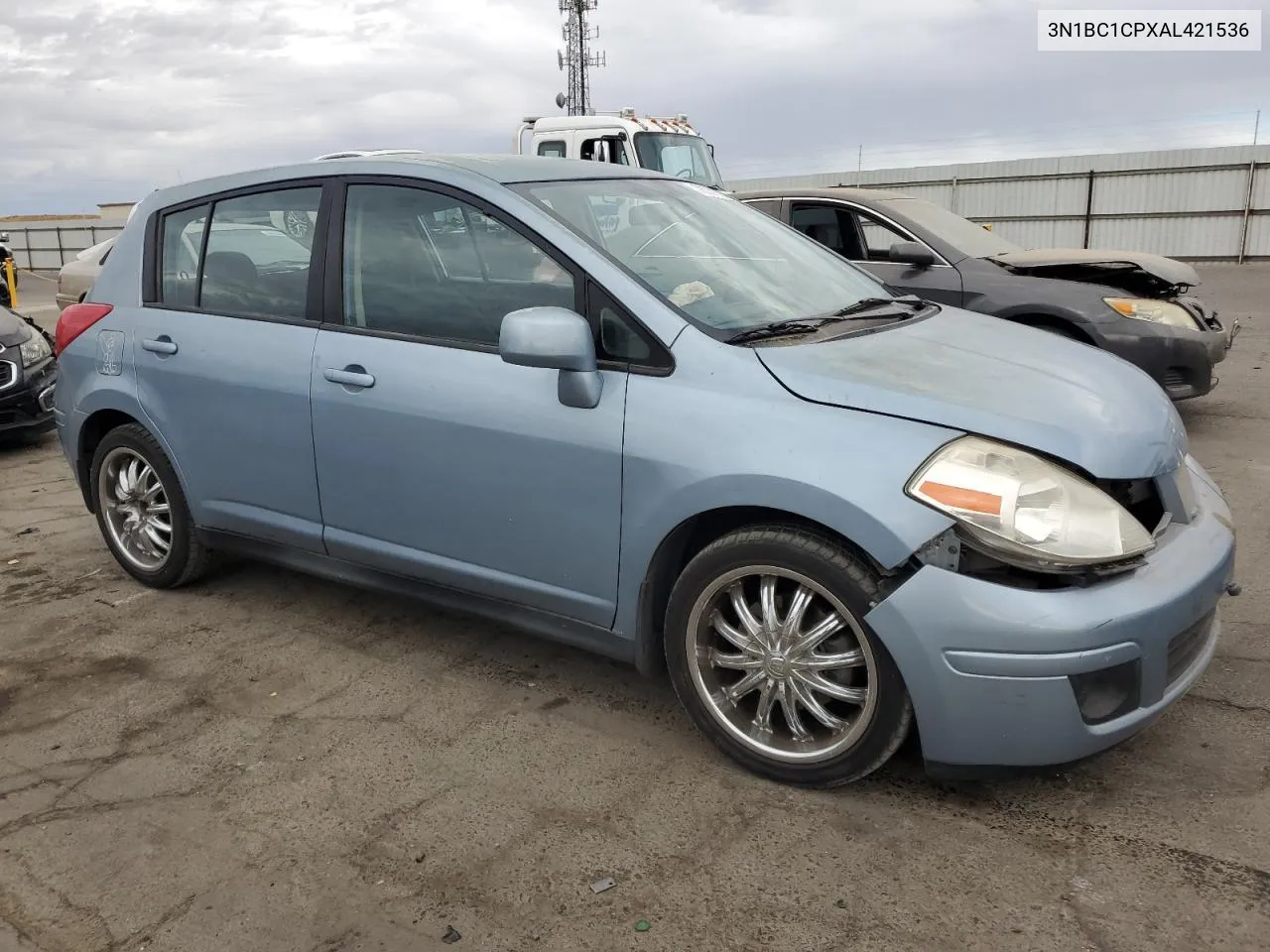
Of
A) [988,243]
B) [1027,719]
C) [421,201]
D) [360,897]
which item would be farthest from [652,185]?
[988,243]

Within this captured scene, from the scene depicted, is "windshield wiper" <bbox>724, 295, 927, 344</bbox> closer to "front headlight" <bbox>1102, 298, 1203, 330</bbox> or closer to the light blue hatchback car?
the light blue hatchback car

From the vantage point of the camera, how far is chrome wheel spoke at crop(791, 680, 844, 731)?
2820mm

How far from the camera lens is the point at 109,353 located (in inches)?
173

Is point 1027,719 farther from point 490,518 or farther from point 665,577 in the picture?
point 490,518

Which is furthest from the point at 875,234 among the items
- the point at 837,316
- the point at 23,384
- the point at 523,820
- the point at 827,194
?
the point at 23,384

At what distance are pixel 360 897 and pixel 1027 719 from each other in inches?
63.5

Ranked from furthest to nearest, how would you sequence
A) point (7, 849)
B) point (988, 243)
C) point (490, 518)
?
point (988, 243), point (490, 518), point (7, 849)

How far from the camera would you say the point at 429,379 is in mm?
3375

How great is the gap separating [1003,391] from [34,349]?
7365mm

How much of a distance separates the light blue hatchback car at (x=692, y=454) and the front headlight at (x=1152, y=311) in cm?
363

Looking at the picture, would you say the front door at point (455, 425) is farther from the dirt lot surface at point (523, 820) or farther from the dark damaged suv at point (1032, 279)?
the dark damaged suv at point (1032, 279)

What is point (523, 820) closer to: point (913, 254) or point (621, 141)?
point (913, 254)

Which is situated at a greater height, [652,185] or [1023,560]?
[652,185]

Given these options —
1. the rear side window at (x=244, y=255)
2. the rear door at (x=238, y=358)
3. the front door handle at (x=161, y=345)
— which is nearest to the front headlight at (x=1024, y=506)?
the rear door at (x=238, y=358)
